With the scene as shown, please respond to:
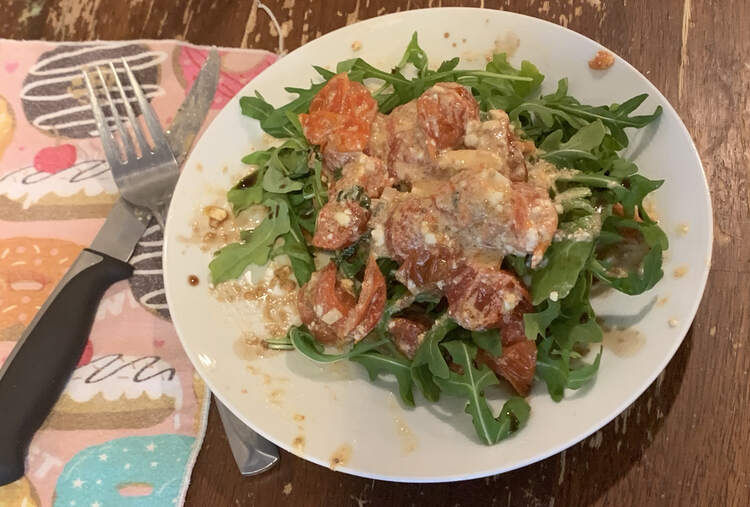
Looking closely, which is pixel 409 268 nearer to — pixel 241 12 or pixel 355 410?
pixel 355 410

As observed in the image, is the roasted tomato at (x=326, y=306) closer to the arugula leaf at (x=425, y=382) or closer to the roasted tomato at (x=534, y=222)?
the arugula leaf at (x=425, y=382)

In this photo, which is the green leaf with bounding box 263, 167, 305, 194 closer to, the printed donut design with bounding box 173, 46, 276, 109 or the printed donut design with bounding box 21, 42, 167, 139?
the printed donut design with bounding box 173, 46, 276, 109

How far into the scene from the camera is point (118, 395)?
151 cm

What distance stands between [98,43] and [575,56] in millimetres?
1519

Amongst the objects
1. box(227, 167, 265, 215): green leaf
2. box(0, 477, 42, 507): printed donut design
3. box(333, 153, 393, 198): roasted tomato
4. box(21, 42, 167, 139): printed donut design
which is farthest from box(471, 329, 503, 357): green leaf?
box(21, 42, 167, 139): printed donut design

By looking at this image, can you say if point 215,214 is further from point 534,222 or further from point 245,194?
point 534,222

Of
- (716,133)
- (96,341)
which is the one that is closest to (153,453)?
(96,341)

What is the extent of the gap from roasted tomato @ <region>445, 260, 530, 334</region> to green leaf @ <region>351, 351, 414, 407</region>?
0.15 metres

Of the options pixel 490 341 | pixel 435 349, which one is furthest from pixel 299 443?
pixel 490 341

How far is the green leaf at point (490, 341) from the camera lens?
1.18m

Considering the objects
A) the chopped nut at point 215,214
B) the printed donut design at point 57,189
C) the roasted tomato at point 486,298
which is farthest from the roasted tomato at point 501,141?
the printed donut design at point 57,189

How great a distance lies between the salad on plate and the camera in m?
1.16

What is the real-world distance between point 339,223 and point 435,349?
342 mm

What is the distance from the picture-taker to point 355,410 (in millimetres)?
1249
